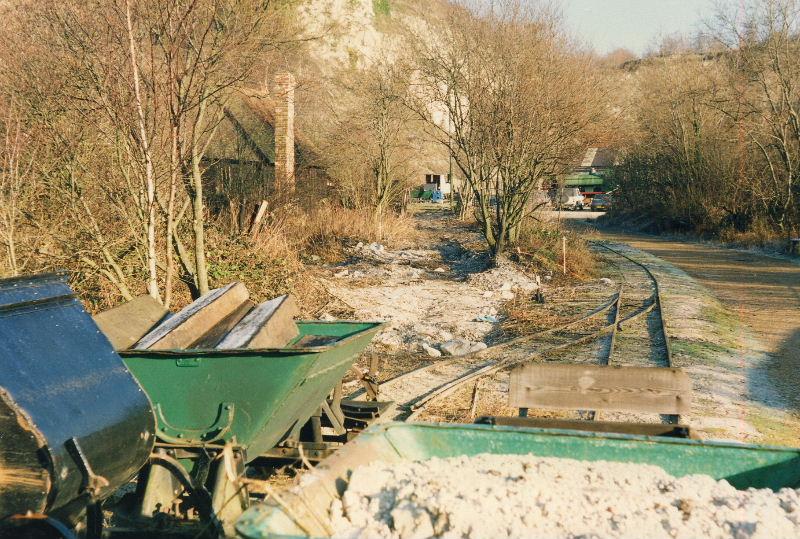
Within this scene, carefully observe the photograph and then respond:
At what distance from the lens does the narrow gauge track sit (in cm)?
941

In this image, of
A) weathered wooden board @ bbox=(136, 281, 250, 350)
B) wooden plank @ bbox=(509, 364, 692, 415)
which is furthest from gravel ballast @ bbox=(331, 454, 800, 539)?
weathered wooden board @ bbox=(136, 281, 250, 350)

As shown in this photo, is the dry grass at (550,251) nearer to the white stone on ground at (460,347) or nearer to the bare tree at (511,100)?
the bare tree at (511,100)

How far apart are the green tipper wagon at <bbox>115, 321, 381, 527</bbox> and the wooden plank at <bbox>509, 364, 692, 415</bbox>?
1.91m

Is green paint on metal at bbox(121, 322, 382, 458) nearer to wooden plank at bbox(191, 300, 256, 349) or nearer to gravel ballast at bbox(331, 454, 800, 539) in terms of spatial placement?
wooden plank at bbox(191, 300, 256, 349)

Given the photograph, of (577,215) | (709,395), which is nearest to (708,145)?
(577,215)

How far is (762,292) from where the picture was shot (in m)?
18.4

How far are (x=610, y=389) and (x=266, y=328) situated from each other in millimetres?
2849

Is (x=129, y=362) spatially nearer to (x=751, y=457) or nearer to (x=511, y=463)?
(x=511, y=463)

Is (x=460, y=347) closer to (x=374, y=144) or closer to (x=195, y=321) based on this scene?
(x=195, y=321)

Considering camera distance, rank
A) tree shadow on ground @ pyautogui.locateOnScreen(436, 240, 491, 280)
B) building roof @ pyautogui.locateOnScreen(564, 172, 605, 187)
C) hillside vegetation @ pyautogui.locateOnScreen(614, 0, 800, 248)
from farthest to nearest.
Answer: building roof @ pyautogui.locateOnScreen(564, 172, 605, 187) → hillside vegetation @ pyautogui.locateOnScreen(614, 0, 800, 248) → tree shadow on ground @ pyautogui.locateOnScreen(436, 240, 491, 280)

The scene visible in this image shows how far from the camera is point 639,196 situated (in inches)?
1754

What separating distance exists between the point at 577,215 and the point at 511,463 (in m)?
53.1

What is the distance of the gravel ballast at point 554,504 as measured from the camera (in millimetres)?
3059

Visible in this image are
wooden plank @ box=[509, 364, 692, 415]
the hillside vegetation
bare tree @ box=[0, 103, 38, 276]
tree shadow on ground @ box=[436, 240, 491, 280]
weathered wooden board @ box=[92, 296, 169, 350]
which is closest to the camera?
weathered wooden board @ box=[92, 296, 169, 350]
